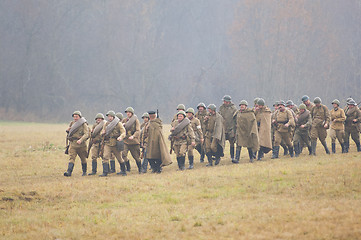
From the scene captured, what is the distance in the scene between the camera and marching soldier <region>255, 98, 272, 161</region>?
1820cm

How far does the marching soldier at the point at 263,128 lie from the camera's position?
59.7 feet

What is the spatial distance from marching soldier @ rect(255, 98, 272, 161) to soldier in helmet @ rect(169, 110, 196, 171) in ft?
9.68

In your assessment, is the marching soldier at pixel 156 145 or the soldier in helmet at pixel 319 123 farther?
the soldier in helmet at pixel 319 123

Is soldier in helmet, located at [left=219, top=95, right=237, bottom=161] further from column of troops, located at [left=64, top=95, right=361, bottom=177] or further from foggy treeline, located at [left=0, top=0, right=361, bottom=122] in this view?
foggy treeline, located at [left=0, top=0, right=361, bottom=122]

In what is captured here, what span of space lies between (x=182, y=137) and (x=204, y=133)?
5.80 feet

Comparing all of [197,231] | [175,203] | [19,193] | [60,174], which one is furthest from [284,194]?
[60,174]

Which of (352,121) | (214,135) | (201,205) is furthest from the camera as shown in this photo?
(352,121)

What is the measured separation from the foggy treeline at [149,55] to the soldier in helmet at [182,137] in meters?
39.5

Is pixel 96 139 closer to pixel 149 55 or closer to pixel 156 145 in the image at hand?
pixel 156 145

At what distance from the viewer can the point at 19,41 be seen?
201ft

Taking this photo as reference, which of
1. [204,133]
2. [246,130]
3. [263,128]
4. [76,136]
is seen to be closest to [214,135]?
[204,133]

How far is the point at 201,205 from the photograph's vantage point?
10.8 metres

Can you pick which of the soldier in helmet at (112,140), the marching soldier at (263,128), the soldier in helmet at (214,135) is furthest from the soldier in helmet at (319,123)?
the soldier in helmet at (112,140)

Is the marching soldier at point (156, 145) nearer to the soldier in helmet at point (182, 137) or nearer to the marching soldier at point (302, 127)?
the soldier in helmet at point (182, 137)
